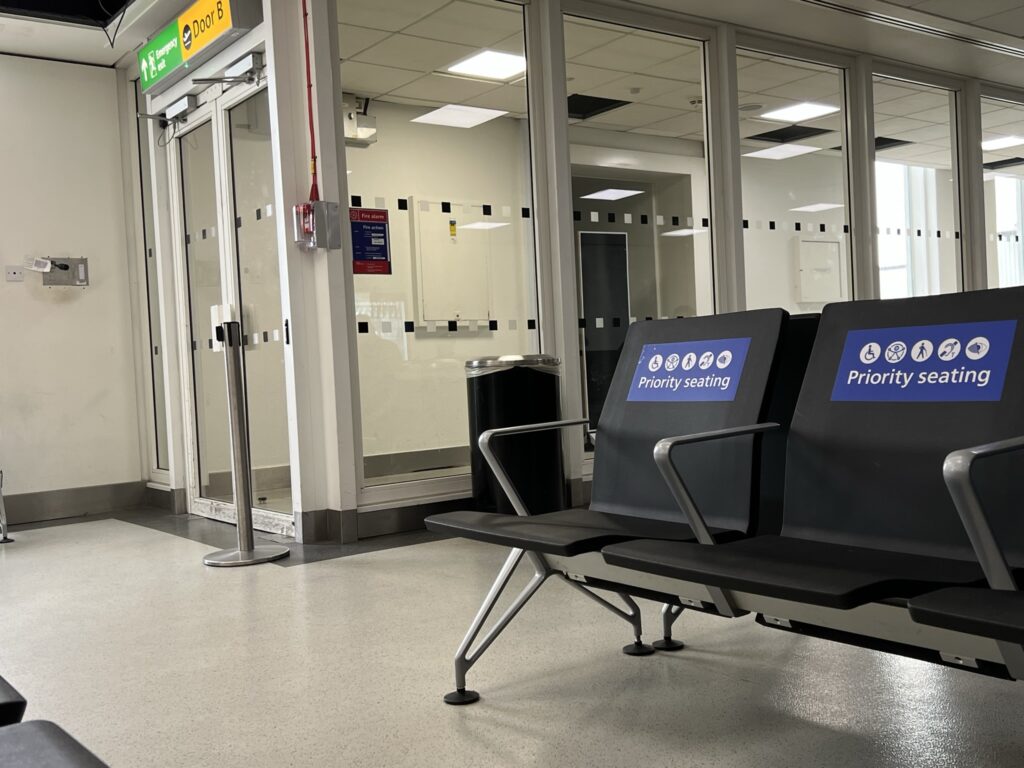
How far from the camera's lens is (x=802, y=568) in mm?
1737

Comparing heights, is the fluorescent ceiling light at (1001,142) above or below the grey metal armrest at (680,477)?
above

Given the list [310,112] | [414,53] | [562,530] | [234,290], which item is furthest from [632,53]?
[562,530]

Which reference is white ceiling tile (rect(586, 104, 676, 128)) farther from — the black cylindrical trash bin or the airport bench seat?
the airport bench seat

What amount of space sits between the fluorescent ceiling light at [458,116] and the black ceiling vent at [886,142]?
3405 millimetres

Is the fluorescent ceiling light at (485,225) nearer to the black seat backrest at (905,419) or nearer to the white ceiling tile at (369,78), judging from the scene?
the white ceiling tile at (369,78)

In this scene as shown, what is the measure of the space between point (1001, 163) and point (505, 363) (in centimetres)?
576

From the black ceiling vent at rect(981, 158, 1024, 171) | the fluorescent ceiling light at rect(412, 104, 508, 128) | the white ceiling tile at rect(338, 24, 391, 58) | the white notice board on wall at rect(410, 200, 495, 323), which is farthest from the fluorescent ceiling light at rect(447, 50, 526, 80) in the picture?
the black ceiling vent at rect(981, 158, 1024, 171)

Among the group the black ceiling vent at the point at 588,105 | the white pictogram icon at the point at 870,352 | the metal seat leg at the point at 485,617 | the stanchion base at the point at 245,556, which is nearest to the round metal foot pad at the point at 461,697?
the metal seat leg at the point at 485,617

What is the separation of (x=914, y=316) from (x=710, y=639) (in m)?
1.20

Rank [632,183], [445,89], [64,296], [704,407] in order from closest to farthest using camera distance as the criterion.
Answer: [704,407] → [445,89] → [632,183] → [64,296]

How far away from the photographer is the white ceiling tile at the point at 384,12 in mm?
5066

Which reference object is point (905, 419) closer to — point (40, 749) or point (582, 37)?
point (40, 749)

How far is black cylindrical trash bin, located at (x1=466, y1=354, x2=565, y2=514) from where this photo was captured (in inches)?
198

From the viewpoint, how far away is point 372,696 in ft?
8.46
